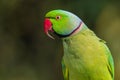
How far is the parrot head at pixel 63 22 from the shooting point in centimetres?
384

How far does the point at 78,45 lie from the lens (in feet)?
12.7

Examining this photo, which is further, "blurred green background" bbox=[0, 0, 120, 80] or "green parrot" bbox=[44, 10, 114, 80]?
"blurred green background" bbox=[0, 0, 120, 80]

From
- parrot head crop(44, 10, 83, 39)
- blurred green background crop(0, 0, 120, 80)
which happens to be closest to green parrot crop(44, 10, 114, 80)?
parrot head crop(44, 10, 83, 39)

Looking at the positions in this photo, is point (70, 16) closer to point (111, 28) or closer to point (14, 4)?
point (111, 28)

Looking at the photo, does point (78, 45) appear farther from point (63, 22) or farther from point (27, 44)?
point (27, 44)

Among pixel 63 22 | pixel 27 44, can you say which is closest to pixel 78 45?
pixel 63 22

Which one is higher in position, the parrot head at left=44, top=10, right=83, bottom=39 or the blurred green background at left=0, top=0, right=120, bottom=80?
the parrot head at left=44, top=10, right=83, bottom=39

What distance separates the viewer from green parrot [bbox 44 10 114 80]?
3846mm

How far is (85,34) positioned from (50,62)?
5.73 meters

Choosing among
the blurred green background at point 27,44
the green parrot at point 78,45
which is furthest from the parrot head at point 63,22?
the blurred green background at point 27,44

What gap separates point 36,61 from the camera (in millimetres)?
9758

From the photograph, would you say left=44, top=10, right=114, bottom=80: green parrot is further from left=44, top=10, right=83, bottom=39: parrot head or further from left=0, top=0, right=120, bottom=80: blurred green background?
left=0, top=0, right=120, bottom=80: blurred green background

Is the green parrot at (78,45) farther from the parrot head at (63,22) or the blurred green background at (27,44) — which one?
the blurred green background at (27,44)

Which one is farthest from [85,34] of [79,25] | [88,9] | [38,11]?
[38,11]
